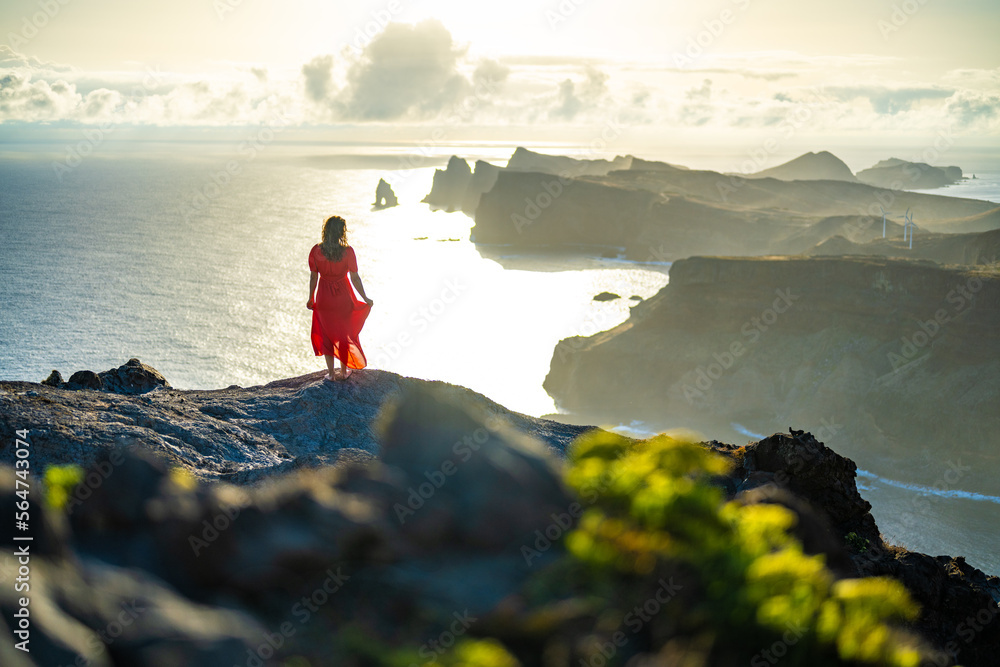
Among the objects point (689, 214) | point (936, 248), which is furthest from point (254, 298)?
point (936, 248)

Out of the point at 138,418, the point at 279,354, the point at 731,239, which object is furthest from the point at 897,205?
the point at 138,418

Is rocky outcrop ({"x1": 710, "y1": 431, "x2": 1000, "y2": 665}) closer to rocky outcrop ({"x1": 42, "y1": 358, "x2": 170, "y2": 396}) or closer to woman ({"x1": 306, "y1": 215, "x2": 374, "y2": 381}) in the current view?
woman ({"x1": 306, "y1": 215, "x2": 374, "y2": 381})

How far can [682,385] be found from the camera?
238 feet

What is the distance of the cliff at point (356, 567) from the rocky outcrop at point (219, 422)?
2.45m

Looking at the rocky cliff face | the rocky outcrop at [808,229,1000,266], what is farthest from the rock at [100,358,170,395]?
the rocky outcrop at [808,229,1000,266]

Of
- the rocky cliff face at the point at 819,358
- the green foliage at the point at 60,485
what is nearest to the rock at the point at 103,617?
the green foliage at the point at 60,485

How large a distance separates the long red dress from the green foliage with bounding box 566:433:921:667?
275 inches

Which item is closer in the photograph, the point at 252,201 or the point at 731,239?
the point at 731,239

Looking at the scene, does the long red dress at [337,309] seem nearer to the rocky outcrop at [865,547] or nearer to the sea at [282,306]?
the rocky outcrop at [865,547]

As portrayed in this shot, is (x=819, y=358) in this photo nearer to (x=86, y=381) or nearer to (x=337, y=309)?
(x=337, y=309)

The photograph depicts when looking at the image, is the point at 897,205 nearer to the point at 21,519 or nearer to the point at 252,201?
the point at 252,201

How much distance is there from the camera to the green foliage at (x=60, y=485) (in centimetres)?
431

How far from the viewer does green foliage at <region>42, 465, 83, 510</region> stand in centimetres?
431

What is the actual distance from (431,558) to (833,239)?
320ft
